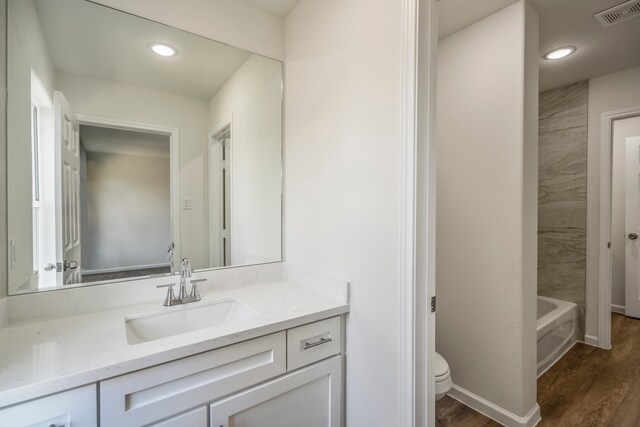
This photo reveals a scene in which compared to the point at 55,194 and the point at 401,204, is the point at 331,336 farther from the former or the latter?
the point at 55,194

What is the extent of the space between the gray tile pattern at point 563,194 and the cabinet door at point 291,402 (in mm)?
2647

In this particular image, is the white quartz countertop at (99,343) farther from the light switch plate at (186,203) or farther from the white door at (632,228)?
the white door at (632,228)

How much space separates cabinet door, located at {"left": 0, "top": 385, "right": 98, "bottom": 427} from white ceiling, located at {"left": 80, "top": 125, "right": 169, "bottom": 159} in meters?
1.04

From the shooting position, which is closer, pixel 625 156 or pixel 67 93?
pixel 67 93

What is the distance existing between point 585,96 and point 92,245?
3.94m

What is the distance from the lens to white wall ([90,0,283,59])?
1.44 meters

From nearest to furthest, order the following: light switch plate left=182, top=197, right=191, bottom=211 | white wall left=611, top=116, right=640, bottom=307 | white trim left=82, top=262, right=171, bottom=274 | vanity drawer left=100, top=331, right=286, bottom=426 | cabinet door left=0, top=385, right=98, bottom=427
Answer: cabinet door left=0, top=385, right=98, bottom=427 → vanity drawer left=100, top=331, right=286, bottom=426 → white trim left=82, top=262, right=171, bottom=274 → light switch plate left=182, top=197, right=191, bottom=211 → white wall left=611, top=116, right=640, bottom=307

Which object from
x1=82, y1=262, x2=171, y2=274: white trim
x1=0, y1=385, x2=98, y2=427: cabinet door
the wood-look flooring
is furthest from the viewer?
the wood-look flooring

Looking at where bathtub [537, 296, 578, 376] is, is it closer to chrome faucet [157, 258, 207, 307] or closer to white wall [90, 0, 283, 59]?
chrome faucet [157, 258, 207, 307]

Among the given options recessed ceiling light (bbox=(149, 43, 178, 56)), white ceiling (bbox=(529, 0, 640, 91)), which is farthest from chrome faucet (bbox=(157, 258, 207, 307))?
white ceiling (bbox=(529, 0, 640, 91))

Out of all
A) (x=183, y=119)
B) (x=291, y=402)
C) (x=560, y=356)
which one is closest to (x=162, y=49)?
(x=183, y=119)

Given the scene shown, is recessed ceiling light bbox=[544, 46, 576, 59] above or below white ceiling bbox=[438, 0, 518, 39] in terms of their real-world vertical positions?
above

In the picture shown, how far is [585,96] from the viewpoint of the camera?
8.64 feet

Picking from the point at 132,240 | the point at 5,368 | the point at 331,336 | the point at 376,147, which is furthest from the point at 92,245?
the point at 376,147
